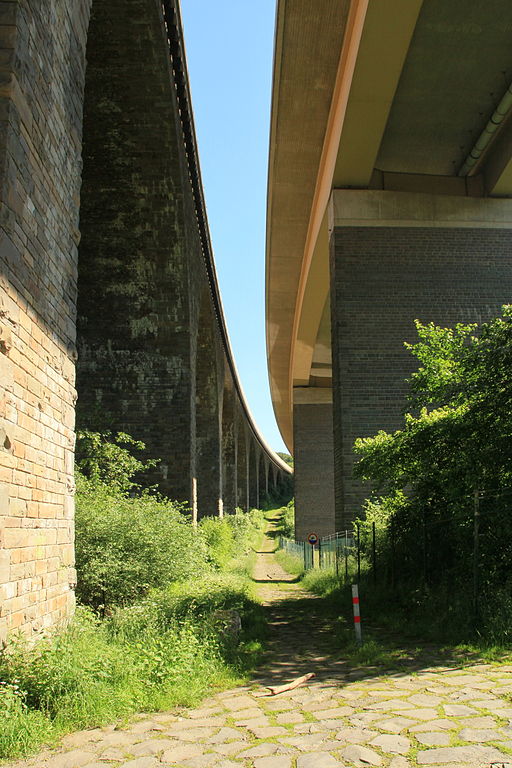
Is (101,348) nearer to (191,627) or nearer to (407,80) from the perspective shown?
(407,80)

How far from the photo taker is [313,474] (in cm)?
3031

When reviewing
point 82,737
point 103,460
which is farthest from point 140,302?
point 82,737

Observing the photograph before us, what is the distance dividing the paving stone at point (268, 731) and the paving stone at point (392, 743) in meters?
0.61

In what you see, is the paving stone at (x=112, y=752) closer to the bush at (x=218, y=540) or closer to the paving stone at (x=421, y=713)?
the paving stone at (x=421, y=713)

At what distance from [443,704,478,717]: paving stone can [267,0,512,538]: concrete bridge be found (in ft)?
27.6

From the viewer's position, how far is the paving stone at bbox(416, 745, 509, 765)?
337 cm

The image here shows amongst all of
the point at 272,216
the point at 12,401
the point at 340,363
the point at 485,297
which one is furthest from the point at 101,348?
the point at 12,401

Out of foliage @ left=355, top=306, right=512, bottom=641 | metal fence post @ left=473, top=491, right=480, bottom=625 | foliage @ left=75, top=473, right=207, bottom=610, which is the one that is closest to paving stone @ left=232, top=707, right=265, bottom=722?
foliage @ left=355, top=306, right=512, bottom=641

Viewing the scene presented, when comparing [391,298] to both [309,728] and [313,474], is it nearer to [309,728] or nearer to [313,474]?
[309,728]

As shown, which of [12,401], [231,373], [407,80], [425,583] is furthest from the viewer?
[231,373]

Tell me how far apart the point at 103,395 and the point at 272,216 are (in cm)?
753

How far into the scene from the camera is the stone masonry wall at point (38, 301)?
14.9 ft

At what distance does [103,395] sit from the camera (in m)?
13.9

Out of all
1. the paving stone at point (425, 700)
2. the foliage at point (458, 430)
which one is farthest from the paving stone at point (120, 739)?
the foliage at point (458, 430)
